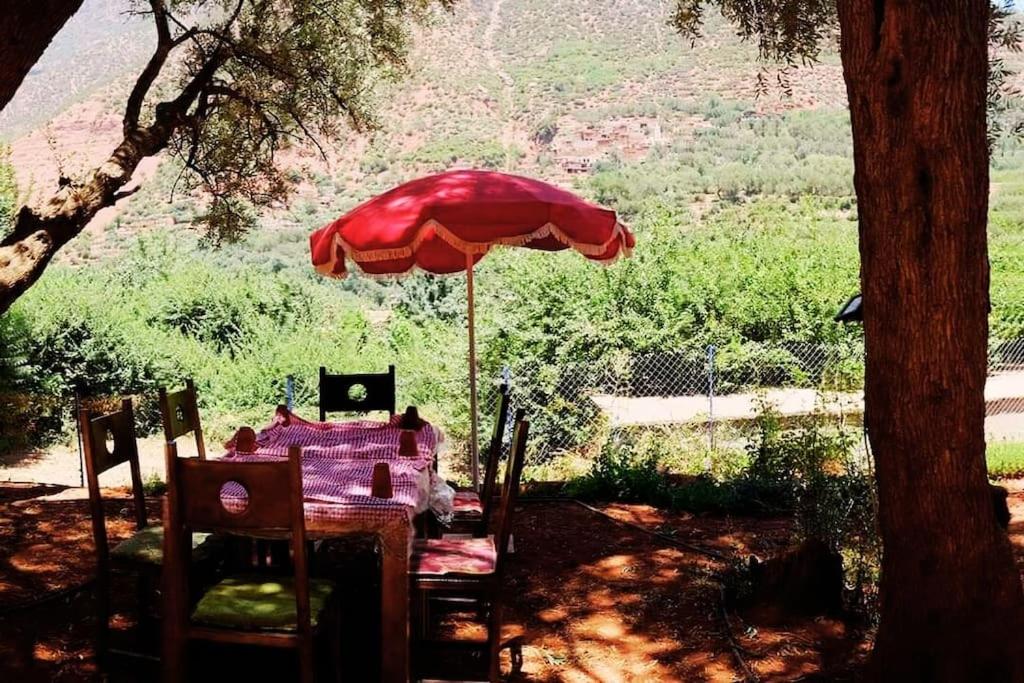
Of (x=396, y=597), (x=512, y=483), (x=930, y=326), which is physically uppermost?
(x=930, y=326)

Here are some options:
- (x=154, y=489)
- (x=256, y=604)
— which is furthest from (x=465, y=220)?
(x=154, y=489)

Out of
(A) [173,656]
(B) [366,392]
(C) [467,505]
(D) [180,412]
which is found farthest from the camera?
(B) [366,392]

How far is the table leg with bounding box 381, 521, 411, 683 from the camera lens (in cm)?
366

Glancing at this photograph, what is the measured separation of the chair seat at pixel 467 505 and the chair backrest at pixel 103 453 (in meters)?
1.50

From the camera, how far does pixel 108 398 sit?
15.9 m

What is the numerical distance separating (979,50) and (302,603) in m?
2.74

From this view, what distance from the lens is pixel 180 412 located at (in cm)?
505

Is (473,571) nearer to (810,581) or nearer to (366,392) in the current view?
(810,581)

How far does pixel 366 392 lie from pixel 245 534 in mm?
3037

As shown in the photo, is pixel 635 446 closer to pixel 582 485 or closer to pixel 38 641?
pixel 582 485

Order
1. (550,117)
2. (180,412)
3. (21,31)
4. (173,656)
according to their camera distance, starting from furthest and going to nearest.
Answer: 1. (550,117)
2. (180,412)
3. (21,31)
4. (173,656)

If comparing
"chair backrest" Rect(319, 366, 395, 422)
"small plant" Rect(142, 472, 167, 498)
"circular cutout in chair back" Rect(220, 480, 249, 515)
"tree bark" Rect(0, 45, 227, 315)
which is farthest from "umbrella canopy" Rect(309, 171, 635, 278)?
"small plant" Rect(142, 472, 167, 498)

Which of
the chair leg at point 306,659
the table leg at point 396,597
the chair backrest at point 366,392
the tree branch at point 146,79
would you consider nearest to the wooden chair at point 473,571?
the table leg at point 396,597

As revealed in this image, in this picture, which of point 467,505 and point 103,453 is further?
point 467,505
